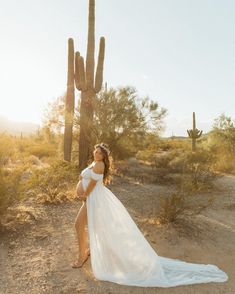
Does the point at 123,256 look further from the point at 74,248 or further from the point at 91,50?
the point at 91,50

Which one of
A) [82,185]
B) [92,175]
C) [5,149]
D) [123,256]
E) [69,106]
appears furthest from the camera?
[69,106]

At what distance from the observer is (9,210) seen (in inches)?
290

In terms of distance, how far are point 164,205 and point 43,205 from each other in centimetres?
274

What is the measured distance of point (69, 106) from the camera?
15789 millimetres

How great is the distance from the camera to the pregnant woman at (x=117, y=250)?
5047mm

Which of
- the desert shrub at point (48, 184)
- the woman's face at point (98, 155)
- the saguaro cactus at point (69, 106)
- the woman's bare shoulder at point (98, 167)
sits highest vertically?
the saguaro cactus at point (69, 106)

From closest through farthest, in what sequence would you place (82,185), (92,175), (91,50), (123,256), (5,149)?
(123,256) < (92,175) < (82,185) < (5,149) < (91,50)

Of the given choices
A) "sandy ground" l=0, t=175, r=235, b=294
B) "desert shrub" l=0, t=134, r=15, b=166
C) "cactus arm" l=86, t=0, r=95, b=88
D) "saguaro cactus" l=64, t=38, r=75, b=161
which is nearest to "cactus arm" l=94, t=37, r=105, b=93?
"cactus arm" l=86, t=0, r=95, b=88

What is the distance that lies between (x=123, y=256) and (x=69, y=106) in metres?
11.2

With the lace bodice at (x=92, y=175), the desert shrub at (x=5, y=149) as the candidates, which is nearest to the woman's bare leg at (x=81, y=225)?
the lace bodice at (x=92, y=175)

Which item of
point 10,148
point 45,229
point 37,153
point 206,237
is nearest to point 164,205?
point 206,237

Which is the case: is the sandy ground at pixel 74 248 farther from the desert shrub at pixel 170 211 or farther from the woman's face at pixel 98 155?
the woman's face at pixel 98 155

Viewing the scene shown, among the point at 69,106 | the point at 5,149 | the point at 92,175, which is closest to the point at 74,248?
the point at 92,175

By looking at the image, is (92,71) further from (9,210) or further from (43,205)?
(9,210)
